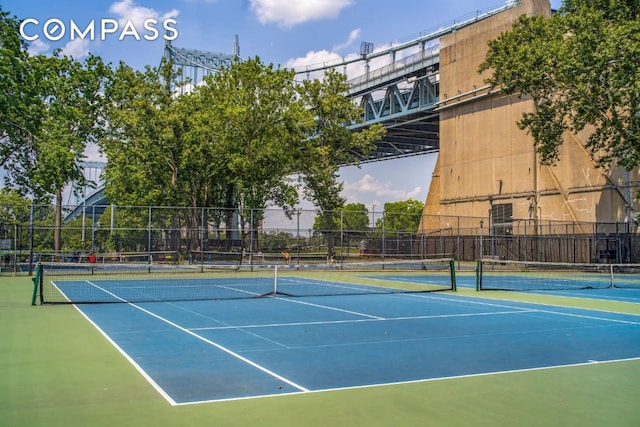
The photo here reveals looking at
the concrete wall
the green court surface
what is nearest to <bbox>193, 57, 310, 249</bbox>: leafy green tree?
the concrete wall

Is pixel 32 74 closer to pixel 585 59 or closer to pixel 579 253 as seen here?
pixel 585 59

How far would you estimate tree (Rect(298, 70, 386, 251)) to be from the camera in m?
46.2

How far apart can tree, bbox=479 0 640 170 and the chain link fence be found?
21.5 ft

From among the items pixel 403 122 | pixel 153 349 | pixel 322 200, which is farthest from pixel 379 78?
pixel 153 349

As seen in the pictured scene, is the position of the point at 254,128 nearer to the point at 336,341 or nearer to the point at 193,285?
the point at 193,285

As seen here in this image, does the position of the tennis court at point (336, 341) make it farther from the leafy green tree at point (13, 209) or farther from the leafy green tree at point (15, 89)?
the leafy green tree at point (15, 89)

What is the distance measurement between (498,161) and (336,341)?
43.7m

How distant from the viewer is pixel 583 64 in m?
34.5

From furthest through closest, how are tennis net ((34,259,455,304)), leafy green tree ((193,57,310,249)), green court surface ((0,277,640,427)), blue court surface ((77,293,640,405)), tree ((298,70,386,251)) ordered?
tree ((298,70,386,251))
leafy green tree ((193,57,310,249))
tennis net ((34,259,455,304))
blue court surface ((77,293,640,405))
green court surface ((0,277,640,427))

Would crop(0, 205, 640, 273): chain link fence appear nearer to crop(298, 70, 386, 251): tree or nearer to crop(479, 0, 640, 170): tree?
crop(298, 70, 386, 251): tree

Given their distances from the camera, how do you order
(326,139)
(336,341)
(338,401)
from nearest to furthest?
(338,401), (336,341), (326,139)

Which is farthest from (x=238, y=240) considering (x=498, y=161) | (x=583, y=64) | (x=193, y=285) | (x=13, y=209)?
(x=498, y=161)

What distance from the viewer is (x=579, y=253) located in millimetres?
43312

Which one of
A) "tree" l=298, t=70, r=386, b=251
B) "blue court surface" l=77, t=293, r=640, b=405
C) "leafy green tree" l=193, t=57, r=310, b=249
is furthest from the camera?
"tree" l=298, t=70, r=386, b=251
